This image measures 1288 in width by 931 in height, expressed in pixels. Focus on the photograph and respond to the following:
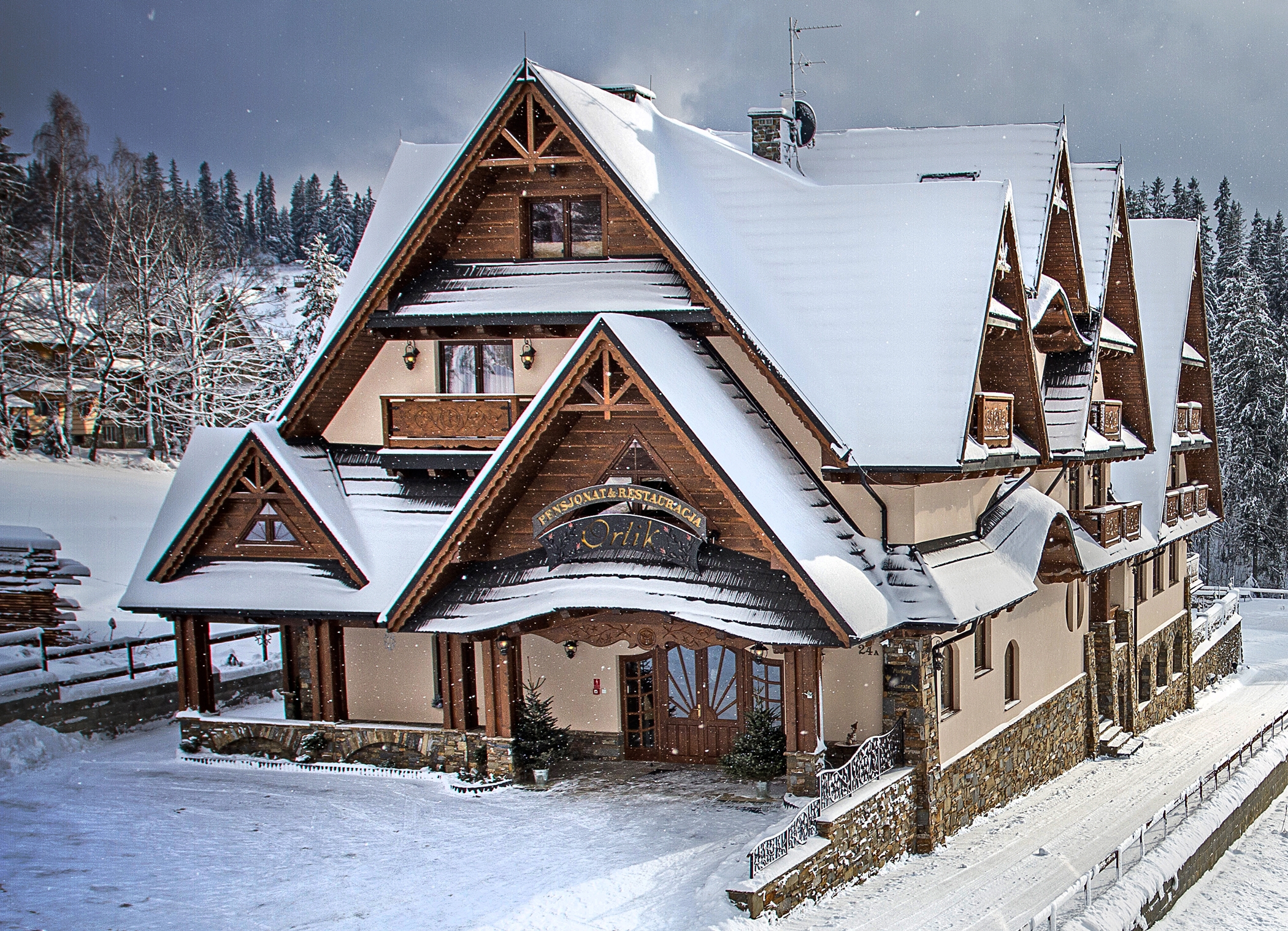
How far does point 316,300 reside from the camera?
45500mm

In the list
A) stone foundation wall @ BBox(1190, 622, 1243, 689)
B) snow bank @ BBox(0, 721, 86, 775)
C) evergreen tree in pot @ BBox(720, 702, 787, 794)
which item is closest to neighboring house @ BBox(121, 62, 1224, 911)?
evergreen tree in pot @ BBox(720, 702, 787, 794)

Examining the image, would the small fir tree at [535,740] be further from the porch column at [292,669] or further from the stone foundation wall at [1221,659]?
the stone foundation wall at [1221,659]

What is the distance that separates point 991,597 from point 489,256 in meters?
10.2

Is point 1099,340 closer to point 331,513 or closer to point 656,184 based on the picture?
point 656,184

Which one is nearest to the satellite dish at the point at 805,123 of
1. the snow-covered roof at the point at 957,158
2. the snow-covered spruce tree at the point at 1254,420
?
the snow-covered roof at the point at 957,158

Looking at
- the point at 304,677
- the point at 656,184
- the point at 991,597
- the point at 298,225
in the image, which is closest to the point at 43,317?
the point at 304,677

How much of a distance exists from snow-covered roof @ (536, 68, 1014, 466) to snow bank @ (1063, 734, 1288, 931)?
250 inches

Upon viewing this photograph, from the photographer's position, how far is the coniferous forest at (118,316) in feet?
129

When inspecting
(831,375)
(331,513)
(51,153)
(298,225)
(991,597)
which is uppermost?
(298,225)

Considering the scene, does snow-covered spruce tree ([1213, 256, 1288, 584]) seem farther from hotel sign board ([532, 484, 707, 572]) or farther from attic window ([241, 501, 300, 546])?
attic window ([241, 501, 300, 546])

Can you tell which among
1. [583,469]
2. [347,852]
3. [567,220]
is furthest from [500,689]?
[567,220]

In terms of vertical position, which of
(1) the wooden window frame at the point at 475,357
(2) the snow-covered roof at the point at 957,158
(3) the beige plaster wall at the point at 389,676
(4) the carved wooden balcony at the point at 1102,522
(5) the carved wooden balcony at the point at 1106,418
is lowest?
(3) the beige plaster wall at the point at 389,676

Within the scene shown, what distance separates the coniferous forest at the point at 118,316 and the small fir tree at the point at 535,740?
26.2 m

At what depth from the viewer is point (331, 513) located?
64.2 ft
